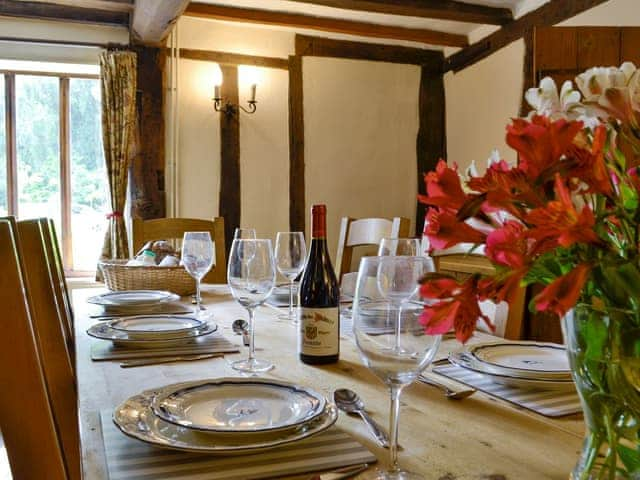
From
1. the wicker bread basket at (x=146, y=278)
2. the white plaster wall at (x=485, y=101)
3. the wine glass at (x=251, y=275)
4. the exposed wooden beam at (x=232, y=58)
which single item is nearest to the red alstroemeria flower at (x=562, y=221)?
the wine glass at (x=251, y=275)

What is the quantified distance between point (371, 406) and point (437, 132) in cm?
410

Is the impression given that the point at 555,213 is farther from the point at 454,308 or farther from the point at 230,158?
the point at 230,158

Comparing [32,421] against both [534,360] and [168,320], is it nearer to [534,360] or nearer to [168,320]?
[168,320]

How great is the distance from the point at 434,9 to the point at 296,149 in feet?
4.29

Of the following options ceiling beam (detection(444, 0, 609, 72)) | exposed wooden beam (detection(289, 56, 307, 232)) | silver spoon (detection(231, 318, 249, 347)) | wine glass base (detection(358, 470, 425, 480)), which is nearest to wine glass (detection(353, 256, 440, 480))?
wine glass base (detection(358, 470, 425, 480))

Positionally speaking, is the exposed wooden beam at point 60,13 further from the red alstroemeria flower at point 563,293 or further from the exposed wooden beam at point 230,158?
the red alstroemeria flower at point 563,293

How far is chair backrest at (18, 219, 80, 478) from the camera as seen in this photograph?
1.15 m

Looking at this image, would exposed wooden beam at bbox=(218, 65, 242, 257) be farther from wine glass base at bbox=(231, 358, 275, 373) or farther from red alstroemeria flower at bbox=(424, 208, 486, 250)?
red alstroemeria flower at bbox=(424, 208, 486, 250)

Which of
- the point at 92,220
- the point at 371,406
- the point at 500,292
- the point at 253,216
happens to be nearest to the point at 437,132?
the point at 253,216

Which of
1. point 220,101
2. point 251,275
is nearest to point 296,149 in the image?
point 220,101

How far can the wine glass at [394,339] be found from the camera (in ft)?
1.92

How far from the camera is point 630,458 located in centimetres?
45

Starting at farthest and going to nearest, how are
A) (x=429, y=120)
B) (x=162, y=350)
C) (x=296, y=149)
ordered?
1. (x=429, y=120)
2. (x=296, y=149)
3. (x=162, y=350)

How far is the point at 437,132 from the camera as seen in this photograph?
15.3 ft
